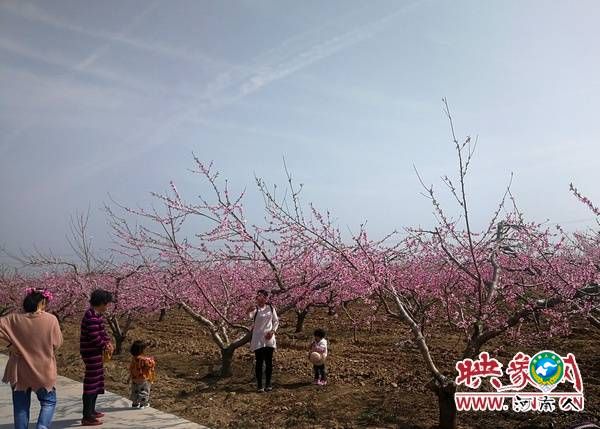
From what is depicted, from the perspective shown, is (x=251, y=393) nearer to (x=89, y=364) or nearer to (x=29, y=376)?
(x=89, y=364)

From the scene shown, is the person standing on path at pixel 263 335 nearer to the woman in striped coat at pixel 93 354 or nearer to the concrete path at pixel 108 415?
the concrete path at pixel 108 415

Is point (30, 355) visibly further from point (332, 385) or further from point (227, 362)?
point (332, 385)

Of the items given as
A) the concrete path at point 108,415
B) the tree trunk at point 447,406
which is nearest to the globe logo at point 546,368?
the tree trunk at point 447,406

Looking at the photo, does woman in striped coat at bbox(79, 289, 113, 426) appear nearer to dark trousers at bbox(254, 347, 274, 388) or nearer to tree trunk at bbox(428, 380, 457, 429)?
dark trousers at bbox(254, 347, 274, 388)

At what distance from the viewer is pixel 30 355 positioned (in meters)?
3.94

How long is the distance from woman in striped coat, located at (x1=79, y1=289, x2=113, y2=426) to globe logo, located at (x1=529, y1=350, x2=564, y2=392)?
4.32 metres

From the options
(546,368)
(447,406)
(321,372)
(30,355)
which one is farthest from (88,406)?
(546,368)

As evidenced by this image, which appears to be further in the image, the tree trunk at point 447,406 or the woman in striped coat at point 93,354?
the woman in striped coat at point 93,354

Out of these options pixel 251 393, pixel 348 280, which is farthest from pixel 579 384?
pixel 251 393

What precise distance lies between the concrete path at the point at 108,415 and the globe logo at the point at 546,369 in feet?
10.7

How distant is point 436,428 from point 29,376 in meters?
3.97

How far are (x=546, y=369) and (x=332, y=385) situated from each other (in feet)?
9.90

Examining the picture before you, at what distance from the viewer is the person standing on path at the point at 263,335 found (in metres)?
5.96

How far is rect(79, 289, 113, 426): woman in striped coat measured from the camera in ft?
15.1
